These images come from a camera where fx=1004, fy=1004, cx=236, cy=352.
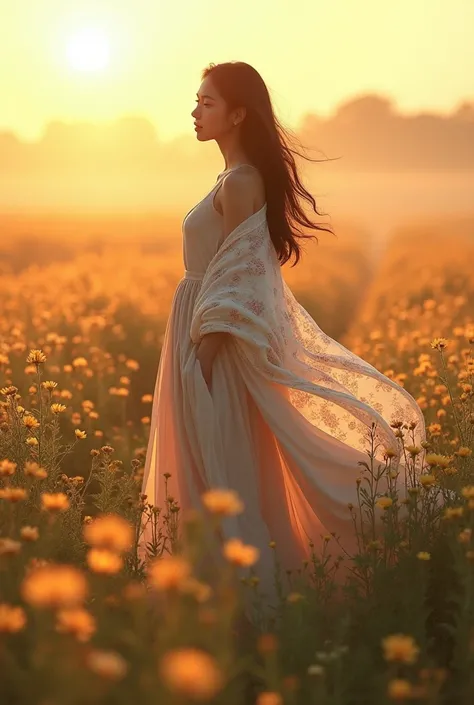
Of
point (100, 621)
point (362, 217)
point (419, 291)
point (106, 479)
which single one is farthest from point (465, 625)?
point (362, 217)

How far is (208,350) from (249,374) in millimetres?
161

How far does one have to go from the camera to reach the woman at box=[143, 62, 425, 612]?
11.0 feet

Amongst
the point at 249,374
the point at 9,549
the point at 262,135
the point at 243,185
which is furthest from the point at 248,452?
the point at 9,549

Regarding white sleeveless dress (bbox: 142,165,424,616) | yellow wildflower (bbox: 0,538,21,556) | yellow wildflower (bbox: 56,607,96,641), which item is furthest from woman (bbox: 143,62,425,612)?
yellow wildflower (bbox: 56,607,96,641)

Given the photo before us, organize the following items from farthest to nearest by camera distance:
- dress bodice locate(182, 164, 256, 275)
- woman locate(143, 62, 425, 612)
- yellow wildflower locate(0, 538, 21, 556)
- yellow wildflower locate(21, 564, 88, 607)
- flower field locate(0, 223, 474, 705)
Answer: dress bodice locate(182, 164, 256, 275) < woman locate(143, 62, 425, 612) < yellow wildflower locate(0, 538, 21, 556) < flower field locate(0, 223, 474, 705) < yellow wildflower locate(21, 564, 88, 607)

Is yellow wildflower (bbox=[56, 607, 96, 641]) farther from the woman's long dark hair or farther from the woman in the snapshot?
the woman's long dark hair

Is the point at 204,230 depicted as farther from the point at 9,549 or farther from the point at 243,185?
the point at 9,549

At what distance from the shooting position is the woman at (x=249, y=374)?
3354mm

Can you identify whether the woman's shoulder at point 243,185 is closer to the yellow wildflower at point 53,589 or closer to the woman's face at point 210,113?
the woman's face at point 210,113

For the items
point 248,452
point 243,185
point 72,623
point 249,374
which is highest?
point 243,185

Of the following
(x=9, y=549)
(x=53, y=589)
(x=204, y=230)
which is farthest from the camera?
(x=204, y=230)

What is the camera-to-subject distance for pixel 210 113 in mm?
3420

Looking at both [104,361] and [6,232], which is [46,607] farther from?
[6,232]

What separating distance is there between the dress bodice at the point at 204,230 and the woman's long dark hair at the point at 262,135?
4.0 inches
